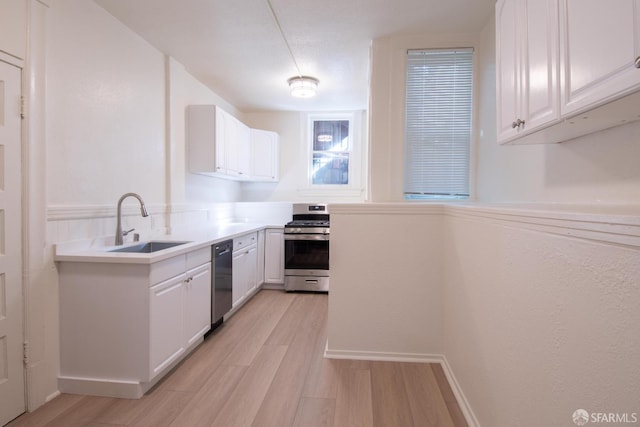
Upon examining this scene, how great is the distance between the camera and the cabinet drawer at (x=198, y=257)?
2.39m

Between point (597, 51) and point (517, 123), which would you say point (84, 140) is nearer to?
point (517, 123)

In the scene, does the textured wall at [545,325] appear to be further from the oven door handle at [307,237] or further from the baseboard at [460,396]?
the oven door handle at [307,237]

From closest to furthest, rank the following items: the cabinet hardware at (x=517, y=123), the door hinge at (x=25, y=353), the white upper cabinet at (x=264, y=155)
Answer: the cabinet hardware at (x=517, y=123) → the door hinge at (x=25, y=353) → the white upper cabinet at (x=264, y=155)

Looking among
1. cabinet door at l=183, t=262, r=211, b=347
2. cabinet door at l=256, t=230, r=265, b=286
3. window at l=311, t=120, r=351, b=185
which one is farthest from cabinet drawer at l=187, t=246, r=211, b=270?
window at l=311, t=120, r=351, b=185

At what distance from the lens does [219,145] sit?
→ 11.9ft

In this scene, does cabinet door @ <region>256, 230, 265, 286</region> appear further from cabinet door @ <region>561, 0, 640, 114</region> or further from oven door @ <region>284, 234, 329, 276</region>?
cabinet door @ <region>561, 0, 640, 114</region>

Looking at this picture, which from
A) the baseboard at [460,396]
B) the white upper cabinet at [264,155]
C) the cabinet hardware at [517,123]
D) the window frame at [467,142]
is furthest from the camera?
the white upper cabinet at [264,155]

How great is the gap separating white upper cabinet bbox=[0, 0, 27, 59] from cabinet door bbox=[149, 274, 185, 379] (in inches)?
59.6

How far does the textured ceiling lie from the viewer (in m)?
2.31

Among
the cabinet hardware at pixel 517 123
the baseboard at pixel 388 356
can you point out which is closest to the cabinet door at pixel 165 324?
the baseboard at pixel 388 356

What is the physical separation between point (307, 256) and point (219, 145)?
1.78 m

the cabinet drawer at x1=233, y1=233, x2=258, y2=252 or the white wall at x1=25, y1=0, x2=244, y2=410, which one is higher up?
the white wall at x1=25, y1=0, x2=244, y2=410

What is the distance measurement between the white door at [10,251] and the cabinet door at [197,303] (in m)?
0.90

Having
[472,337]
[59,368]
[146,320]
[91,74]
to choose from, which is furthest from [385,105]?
[59,368]
